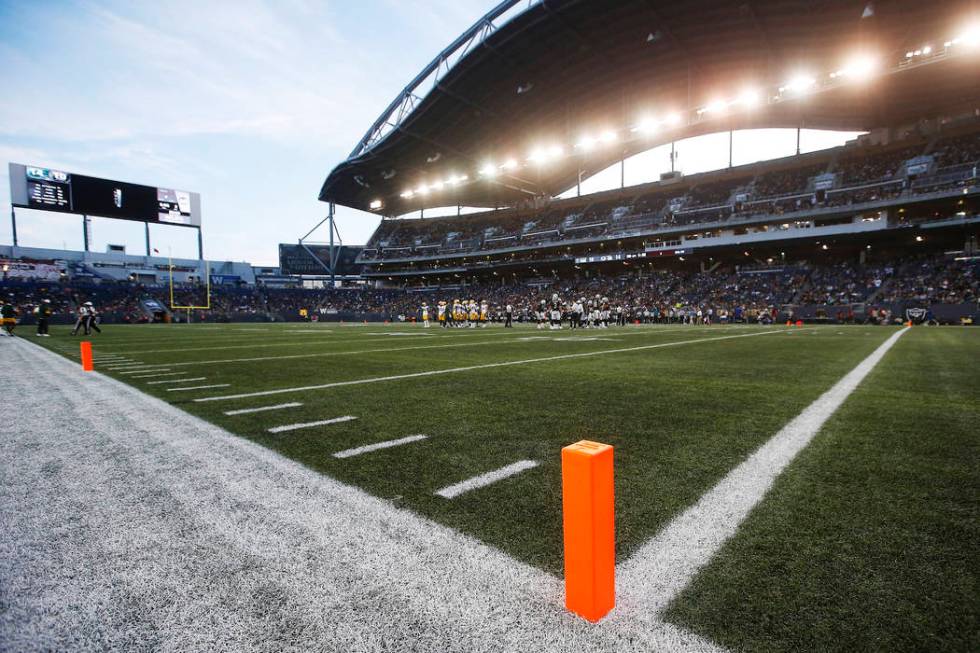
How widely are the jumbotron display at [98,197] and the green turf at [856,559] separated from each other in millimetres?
60586

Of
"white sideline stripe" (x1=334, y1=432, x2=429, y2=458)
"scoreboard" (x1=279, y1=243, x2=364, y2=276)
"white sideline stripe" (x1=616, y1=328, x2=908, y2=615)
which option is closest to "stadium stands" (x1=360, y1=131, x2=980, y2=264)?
"scoreboard" (x1=279, y1=243, x2=364, y2=276)

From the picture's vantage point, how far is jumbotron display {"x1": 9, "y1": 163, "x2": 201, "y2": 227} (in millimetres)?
41469

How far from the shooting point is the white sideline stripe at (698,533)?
57.7 inches

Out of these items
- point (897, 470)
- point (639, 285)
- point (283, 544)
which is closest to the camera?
point (283, 544)

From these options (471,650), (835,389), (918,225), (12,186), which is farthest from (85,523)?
(12,186)

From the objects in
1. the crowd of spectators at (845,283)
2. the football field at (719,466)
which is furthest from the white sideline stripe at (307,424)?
the crowd of spectators at (845,283)

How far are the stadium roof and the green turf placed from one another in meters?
27.3

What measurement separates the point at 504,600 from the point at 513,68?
32587mm

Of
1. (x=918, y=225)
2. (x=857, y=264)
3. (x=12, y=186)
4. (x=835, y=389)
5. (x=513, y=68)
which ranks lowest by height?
(x=835, y=389)

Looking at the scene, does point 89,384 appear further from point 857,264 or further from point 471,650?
point 857,264

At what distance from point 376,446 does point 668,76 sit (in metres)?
36.0

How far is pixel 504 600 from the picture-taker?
1.42m

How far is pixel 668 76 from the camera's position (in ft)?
102

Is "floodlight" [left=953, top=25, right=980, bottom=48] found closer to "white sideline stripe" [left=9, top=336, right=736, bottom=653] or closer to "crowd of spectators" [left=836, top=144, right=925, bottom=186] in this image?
"crowd of spectators" [left=836, top=144, right=925, bottom=186]
